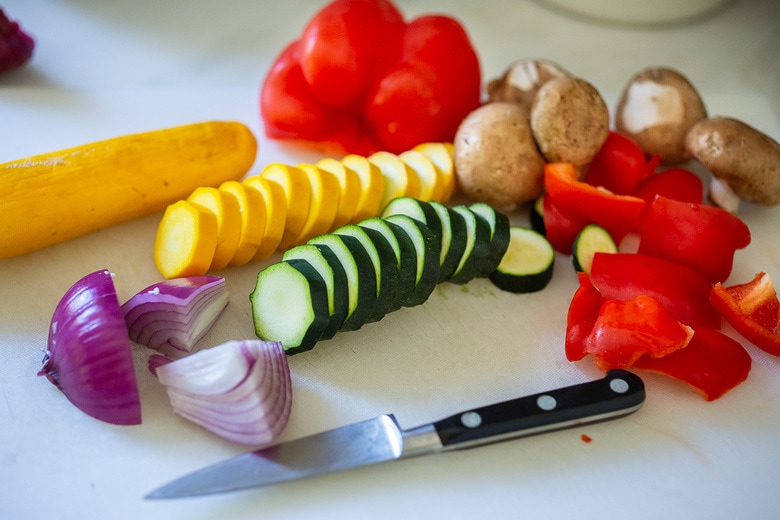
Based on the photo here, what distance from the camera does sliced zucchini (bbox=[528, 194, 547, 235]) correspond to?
2.15m

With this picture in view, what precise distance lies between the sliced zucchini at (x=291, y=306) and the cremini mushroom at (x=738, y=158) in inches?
50.5

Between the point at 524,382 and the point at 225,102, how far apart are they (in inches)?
59.3

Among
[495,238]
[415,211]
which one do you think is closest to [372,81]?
[415,211]

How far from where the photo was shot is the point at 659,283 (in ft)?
6.10

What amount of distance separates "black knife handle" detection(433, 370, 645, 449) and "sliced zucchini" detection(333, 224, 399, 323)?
349 mm

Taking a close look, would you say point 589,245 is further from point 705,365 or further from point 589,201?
A: point 705,365

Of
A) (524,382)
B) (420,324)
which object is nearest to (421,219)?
(420,324)

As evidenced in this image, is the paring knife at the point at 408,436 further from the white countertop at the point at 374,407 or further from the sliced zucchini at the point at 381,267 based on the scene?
the sliced zucchini at the point at 381,267

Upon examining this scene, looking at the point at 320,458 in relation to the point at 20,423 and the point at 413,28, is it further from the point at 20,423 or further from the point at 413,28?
the point at 413,28

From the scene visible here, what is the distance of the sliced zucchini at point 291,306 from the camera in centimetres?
164

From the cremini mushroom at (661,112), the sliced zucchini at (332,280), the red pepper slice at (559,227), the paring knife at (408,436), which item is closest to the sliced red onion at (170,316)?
the sliced zucchini at (332,280)

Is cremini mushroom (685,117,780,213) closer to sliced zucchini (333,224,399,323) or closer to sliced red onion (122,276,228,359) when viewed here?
sliced zucchini (333,224,399,323)

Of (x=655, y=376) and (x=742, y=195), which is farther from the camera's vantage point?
(x=742, y=195)

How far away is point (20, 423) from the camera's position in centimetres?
154
